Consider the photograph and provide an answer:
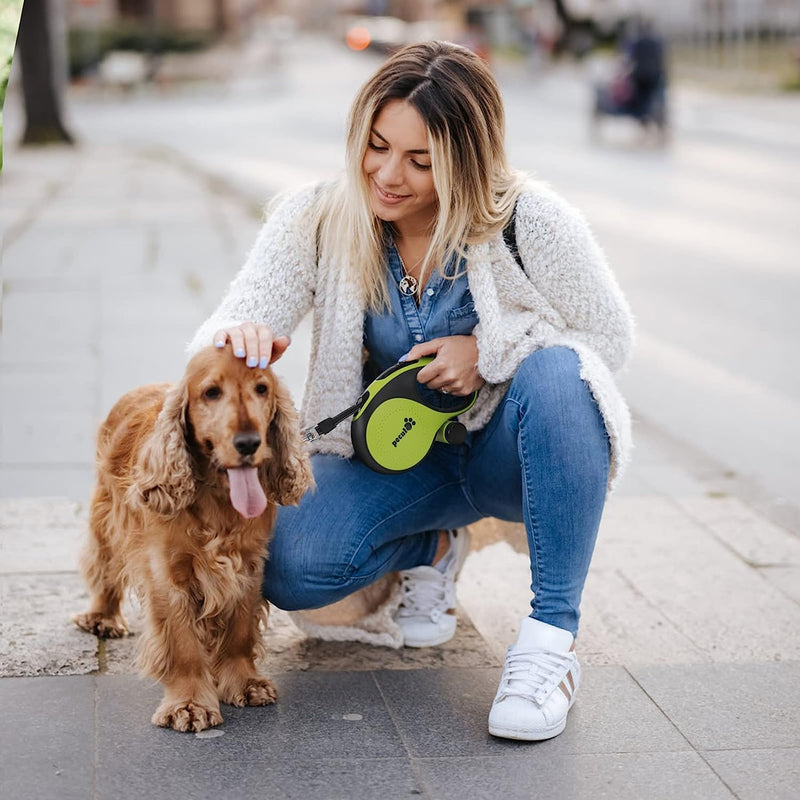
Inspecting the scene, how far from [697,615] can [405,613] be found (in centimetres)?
91

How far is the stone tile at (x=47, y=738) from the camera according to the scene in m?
2.72

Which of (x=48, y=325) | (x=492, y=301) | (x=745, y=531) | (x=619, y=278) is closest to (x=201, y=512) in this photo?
(x=492, y=301)

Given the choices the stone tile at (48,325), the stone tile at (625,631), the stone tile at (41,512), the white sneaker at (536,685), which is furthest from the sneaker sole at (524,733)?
the stone tile at (48,325)

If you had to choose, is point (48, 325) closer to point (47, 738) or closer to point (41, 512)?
point (41, 512)

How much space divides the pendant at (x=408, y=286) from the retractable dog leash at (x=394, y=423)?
0.62 feet

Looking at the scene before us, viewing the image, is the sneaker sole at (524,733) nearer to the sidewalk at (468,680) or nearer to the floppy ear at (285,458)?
the sidewalk at (468,680)

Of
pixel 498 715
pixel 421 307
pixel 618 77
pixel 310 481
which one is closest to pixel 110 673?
pixel 310 481

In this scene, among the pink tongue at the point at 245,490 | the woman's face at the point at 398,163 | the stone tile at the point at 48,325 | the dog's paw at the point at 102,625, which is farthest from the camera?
the stone tile at the point at 48,325

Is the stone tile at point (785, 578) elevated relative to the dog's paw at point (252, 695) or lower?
lower

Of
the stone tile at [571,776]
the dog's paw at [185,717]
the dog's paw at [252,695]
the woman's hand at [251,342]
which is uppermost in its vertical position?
the woman's hand at [251,342]

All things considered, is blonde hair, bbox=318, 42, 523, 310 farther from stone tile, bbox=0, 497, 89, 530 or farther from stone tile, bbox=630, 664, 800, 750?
stone tile, bbox=0, 497, 89, 530

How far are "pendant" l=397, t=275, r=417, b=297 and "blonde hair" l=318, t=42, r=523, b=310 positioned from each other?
0.15 feet

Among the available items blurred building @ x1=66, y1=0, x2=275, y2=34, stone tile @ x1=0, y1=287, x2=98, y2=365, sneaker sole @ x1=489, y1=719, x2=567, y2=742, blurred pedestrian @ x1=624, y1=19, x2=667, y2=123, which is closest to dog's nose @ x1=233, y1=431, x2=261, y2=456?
sneaker sole @ x1=489, y1=719, x2=567, y2=742

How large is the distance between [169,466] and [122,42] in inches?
1568
